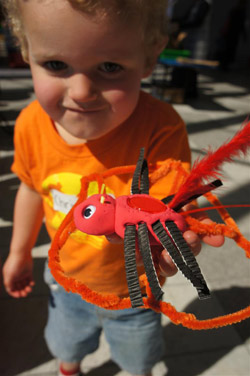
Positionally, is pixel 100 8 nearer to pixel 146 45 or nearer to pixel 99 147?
pixel 146 45

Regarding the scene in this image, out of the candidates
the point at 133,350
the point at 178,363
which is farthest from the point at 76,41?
the point at 178,363

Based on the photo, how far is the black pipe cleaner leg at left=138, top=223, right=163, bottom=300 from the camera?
0.37 metres

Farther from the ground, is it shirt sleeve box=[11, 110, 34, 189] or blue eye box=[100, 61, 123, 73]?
blue eye box=[100, 61, 123, 73]

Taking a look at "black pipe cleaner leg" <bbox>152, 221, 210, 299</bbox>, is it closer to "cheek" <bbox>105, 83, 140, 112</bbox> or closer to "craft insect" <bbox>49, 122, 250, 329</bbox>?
"craft insect" <bbox>49, 122, 250, 329</bbox>

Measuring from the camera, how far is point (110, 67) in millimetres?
499

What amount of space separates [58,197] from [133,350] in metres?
0.46

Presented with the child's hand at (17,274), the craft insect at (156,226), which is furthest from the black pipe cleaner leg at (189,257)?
the child's hand at (17,274)

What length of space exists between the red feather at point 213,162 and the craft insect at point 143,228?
0.04 ft

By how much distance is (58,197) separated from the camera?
0.71 m

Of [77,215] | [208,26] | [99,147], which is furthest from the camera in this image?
[208,26]

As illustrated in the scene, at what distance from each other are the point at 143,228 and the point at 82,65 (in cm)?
26

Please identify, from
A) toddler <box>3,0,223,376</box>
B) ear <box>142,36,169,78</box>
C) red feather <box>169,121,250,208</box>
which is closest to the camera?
red feather <box>169,121,250,208</box>

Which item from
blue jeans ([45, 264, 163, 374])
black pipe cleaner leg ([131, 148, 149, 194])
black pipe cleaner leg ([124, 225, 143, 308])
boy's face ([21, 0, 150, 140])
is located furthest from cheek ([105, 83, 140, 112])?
blue jeans ([45, 264, 163, 374])

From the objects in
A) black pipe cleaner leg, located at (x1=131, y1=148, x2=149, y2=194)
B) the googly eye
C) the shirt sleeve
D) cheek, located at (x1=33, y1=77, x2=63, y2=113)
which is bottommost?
the shirt sleeve
